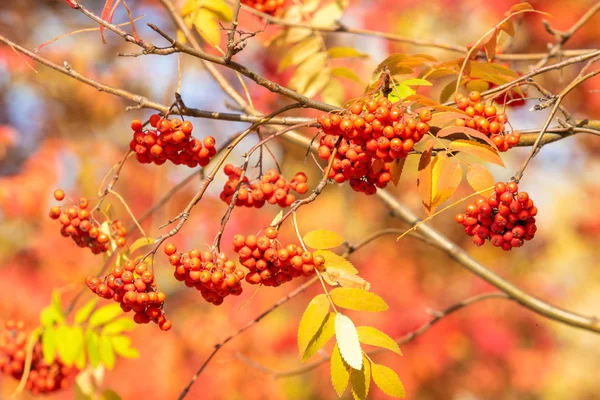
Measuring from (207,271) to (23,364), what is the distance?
3.47ft

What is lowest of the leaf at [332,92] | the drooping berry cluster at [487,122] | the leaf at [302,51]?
the drooping berry cluster at [487,122]

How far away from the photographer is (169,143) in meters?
1.05

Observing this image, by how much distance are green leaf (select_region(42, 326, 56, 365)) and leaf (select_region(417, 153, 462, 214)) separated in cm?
108

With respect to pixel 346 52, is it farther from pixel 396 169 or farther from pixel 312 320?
pixel 312 320

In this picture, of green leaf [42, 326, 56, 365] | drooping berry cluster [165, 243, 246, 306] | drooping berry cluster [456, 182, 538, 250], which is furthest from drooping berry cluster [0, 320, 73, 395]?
drooping berry cluster [456, 182, 538, 250]

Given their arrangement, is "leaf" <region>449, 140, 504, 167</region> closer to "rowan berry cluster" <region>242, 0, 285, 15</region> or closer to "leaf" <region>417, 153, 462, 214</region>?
"leaf" <region>417, 153, 462, 214</region>

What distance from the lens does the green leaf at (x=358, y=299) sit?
1.05m

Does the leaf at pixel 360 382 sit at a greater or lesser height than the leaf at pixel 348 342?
lesser

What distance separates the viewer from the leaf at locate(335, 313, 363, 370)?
3.18ft

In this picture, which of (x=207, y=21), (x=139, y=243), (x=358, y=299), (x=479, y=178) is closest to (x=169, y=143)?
(x=139, y=243)

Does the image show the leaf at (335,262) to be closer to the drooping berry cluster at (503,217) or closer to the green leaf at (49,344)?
the drooping berry cluster at (503,217)

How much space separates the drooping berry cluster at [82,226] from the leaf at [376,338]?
0.56 m

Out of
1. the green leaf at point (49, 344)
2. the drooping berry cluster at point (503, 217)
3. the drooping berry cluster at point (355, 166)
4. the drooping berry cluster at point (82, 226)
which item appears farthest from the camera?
the green leaf at point (49, 344)

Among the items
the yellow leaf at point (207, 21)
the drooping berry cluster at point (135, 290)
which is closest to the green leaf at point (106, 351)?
the drooping berry cluster at point (135, 290)
